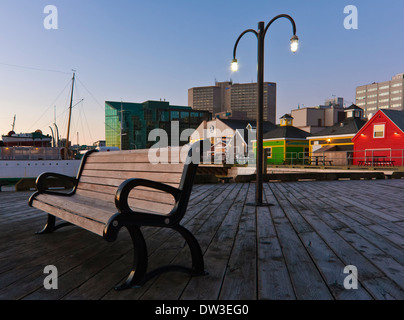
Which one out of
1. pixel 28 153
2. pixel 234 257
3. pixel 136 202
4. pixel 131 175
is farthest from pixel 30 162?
pixel 234 257

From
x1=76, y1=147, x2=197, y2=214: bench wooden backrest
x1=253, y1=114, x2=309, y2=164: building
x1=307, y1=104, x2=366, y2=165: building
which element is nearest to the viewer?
x1=76, y1=147, x2=197, y2=214: bench wooden backrest

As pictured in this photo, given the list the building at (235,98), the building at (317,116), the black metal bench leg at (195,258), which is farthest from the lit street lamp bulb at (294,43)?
the building at (235,98)

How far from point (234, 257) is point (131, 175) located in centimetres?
136

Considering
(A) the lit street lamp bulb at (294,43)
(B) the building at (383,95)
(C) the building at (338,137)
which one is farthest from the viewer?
(B) the building at (383,95)

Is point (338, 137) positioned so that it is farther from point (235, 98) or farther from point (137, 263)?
point (235, 98)

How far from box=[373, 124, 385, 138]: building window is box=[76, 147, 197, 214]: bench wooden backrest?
2761cm

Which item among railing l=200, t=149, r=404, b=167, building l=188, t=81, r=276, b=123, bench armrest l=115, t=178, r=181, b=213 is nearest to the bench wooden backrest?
bench armrest l=115, t=178, r=181, b=213

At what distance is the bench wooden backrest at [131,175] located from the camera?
96.4 inches

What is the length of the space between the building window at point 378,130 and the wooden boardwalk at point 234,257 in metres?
24.2

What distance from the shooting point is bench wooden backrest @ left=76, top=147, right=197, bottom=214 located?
8.04 feet

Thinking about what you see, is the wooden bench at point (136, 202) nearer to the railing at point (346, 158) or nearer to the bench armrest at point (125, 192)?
the bench armrest at point (125, 192)

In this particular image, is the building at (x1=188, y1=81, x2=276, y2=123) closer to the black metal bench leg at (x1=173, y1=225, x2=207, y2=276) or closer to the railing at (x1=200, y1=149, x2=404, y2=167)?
the railing at (x1=200, y1=149, x2=404, y2=167)

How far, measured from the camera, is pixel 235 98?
185 m

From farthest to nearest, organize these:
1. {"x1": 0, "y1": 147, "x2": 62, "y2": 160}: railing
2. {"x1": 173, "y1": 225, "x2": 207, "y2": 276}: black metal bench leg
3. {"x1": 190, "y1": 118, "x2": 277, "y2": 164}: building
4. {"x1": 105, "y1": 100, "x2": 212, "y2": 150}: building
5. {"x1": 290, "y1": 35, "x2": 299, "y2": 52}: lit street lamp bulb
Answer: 1. {"x1": 105, "y1": 100, "x2": 212, "y2": 150}: building
2. {"x1": 190, "y1": 118, "x2": 277, "y2": 164}: building
3. {"x1": 0, "y1": 147, "x2": 62, "y2": 160}: railing
4. {"x1": 290, "y1": 35, "x2": 299, "y2": 52}: lit street lamp bulb
5. {"x1": 173, "y1": 225, "x2": 207, "y2": 276}: black metal bench leg
